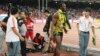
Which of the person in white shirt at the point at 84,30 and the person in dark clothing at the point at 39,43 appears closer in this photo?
the person in white shirt at the point at 84,30

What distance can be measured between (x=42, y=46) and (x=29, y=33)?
4.63ft

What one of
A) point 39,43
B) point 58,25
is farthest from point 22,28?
point 39,43

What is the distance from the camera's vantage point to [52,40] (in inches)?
364

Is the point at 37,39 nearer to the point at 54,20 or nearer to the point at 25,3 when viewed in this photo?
the point at 54,20

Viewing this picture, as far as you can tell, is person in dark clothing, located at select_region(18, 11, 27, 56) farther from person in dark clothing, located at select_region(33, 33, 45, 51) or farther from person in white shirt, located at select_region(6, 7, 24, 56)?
person in dark clothing, located at select_region(33, 33, 45, 51)

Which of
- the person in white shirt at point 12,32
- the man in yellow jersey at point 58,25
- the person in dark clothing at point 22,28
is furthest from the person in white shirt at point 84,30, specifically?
the person in white shirt at point 12,32

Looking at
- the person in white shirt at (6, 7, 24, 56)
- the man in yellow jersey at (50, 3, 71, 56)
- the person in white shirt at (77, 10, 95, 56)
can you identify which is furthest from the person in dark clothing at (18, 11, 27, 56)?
the person in white shirt at (77, 10, 95, 56)

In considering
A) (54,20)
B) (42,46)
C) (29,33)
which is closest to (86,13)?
(54,20)

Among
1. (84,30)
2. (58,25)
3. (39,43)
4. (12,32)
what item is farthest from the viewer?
(39,43)

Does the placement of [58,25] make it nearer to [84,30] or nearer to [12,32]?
[84,30]

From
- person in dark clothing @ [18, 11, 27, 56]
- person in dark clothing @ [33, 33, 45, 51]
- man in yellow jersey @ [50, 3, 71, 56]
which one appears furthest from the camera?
person in dark clothing @ [33, 33, 45, 51]

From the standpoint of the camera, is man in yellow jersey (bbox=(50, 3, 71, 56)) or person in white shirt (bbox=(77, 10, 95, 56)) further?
person in white shirt (bbox=(77, 10, 95, 56))

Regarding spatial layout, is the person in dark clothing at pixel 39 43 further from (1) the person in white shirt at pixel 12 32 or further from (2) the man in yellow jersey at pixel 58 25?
(1) the person in white shirt at pixel 12 32

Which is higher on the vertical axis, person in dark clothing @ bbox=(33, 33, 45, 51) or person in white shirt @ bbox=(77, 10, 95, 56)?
person in white shirt @ bbox=(77, 10, 95, 56)
